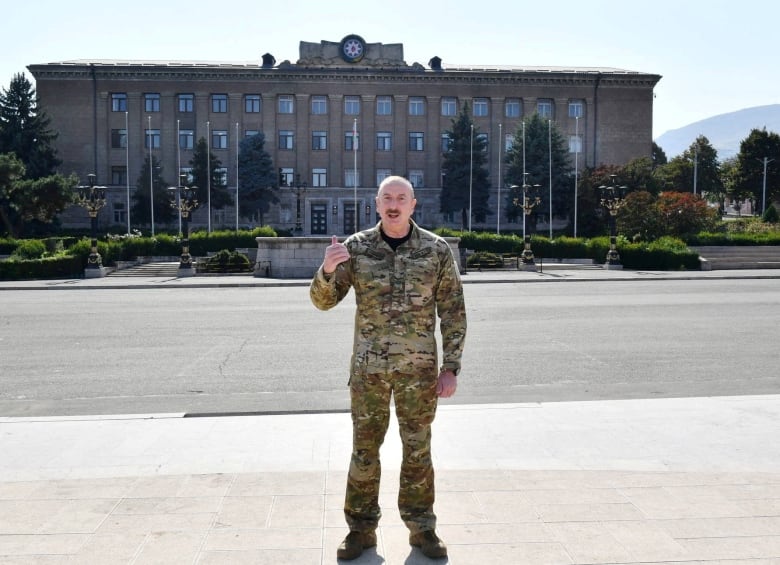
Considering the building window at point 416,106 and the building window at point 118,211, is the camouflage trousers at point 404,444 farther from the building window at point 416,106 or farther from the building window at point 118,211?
the building window at point 416,106

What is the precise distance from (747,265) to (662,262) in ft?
18.3

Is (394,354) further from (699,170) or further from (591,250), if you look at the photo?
(699,170)

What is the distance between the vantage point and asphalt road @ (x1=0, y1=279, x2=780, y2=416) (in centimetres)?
966

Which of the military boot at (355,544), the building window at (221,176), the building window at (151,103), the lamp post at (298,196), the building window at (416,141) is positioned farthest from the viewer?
the building window at (416,141)

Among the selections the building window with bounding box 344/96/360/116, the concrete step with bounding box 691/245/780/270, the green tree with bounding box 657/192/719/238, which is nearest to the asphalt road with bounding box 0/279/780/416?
the concrete step with bounding box 691/245/780/270

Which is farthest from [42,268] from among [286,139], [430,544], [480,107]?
[480,107]

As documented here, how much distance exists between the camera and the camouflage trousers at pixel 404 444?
185 inches

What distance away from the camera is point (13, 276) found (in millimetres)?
37875

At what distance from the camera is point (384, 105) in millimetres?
81312

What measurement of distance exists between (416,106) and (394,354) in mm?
79031

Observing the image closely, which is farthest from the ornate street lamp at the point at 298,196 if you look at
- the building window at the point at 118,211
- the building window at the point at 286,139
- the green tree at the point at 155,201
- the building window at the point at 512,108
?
the building window at the point at 512,108

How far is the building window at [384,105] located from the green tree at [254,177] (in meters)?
12.7

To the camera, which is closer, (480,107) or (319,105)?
(319,105)

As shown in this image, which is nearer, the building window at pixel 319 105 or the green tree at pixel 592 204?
the green tree at pixel 592 204
